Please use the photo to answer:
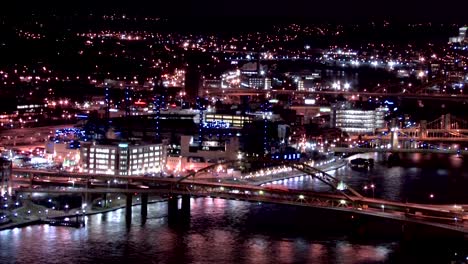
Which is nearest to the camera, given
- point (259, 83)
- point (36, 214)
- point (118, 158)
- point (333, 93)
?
point (36, 214)

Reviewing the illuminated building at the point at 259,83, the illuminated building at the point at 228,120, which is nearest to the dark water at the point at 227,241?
the illuminated building at the point at 228,120

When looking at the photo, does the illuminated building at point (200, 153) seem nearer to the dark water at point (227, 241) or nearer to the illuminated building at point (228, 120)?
the dark water at point (227, 241)

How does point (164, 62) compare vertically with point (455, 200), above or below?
above

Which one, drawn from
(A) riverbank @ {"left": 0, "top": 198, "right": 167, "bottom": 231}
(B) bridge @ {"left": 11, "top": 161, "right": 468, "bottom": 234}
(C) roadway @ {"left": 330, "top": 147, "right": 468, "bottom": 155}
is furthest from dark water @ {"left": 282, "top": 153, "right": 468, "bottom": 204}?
(A) riverbank @ {"left": 0, "top": 198, "right": 167, "bottom": 231}

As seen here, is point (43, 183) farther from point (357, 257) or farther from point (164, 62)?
point (164, 62)

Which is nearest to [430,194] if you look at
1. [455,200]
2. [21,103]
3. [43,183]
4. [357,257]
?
[455,200]

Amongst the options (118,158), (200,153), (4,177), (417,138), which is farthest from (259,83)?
(4,177)

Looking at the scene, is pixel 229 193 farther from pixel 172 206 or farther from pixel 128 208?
pixel 128 208
